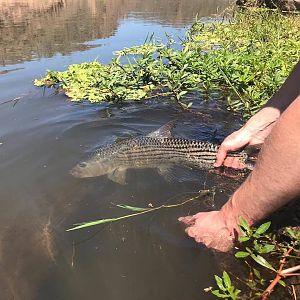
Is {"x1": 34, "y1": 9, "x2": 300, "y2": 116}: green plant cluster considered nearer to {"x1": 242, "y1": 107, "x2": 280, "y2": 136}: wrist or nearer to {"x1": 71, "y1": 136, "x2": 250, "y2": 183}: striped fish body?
{"x1": 71, "y1": 136, "x2": 250, "y2": 183}: striped fish body

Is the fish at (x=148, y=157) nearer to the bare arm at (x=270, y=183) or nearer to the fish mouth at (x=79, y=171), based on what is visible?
the fish mouth at (x=79, y=171)

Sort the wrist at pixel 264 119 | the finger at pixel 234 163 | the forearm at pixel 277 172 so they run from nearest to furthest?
the forearm at pixel 277 172, the wrist at pixel 264 119, the finger at pixel 234 163

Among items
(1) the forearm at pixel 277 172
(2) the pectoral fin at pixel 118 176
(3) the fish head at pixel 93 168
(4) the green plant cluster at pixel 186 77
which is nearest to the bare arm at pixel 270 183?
(1) the forearm at pixel 277 172

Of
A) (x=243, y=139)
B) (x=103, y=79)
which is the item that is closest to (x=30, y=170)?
(x=243, y=139)

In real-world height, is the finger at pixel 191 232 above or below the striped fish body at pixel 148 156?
above

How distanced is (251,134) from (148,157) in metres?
1.25

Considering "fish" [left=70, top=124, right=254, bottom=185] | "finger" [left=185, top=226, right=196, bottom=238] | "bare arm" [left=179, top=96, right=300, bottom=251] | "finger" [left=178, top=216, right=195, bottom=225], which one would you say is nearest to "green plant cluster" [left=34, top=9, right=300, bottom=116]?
"fish" [left=70, top=124, right=254, bottom=185]

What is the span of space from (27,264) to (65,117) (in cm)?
308

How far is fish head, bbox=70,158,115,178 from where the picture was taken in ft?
12.9

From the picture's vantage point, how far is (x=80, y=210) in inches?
131

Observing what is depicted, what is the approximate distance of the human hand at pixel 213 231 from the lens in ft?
8.25

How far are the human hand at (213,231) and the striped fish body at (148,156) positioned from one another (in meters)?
1.31

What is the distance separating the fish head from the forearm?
203cm

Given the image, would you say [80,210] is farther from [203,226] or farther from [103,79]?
[103,79]
